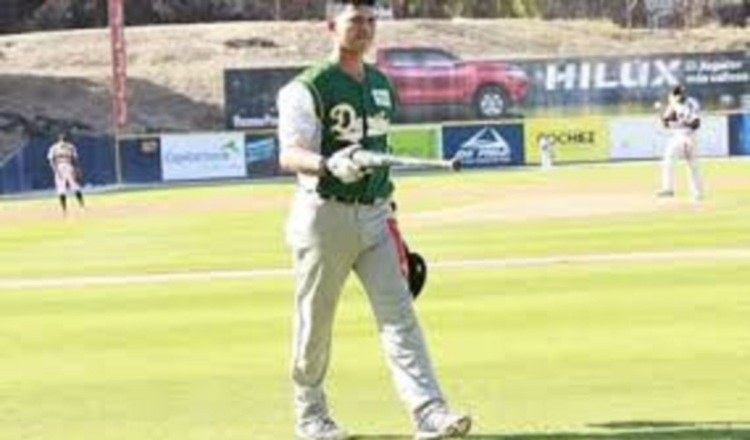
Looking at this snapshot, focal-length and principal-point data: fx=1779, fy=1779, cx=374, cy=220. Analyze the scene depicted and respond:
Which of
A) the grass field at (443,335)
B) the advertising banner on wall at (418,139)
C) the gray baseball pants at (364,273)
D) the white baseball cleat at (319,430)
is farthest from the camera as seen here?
the advertising banner on wall at (418,139)

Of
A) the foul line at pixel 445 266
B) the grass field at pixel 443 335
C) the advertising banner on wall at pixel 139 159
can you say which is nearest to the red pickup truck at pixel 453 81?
the advertising banner on wall at pixel 139 159

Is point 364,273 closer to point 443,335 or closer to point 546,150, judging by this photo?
point 443,335

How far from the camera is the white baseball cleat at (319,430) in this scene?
28.9 ft

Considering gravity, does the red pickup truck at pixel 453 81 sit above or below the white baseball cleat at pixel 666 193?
above

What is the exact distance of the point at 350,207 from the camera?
865 centimetres

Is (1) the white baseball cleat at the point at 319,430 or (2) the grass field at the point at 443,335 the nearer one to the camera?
(1) the white baseball cleat at the point at 319,430

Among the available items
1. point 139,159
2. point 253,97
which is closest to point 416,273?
point 139,159

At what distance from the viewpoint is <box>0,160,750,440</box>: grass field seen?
958cm

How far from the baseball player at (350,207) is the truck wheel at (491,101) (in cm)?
5583

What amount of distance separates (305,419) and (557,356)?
10.2 feet

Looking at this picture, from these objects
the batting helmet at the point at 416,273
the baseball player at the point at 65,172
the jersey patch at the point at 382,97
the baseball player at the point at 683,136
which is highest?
the jersey patch at the point at 382,97

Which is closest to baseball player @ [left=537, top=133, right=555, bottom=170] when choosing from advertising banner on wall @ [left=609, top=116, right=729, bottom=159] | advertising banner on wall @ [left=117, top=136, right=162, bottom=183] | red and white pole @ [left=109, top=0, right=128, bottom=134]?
advertising banner on wall @ [left=609, top=116, right=729, bottom=159]

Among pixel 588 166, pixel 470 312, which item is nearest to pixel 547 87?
pixel 588 166

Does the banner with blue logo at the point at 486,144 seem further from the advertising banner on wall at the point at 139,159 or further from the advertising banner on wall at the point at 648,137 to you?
the advertising banner on wall at the point at 139,159
